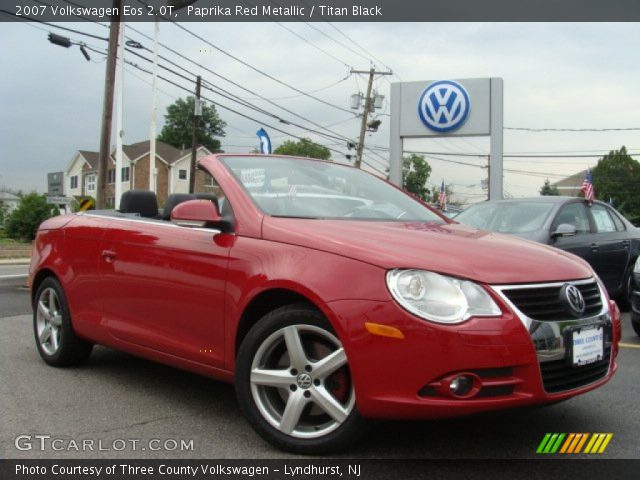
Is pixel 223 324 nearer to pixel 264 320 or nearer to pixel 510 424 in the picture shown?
pixel 264 320

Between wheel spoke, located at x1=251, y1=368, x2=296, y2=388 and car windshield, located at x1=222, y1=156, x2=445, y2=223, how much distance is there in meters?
0.86

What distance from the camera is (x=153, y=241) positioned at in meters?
3.93

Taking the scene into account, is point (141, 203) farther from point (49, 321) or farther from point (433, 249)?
point (433, 249)

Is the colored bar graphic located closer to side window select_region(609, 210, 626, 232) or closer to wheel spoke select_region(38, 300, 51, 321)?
wheel spoke select_region(38, 300, 51, 321)

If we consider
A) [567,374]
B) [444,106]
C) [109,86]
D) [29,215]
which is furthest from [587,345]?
[29,215]

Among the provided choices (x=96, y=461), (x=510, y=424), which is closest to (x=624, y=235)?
(x=510, y=424)

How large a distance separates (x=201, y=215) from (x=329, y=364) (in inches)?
44.1

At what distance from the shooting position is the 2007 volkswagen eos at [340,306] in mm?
2721

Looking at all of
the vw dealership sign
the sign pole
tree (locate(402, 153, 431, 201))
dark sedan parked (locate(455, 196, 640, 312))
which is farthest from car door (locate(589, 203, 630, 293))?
tree (locate(402, 153, 431, 201))

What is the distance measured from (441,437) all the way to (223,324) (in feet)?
4.21

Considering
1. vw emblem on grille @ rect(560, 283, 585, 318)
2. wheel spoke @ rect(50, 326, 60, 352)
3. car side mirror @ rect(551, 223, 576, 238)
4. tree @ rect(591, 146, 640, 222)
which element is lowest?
wheel spoke @ rect(50, 326, 60, 352)

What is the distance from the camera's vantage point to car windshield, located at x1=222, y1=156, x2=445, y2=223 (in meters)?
3.67

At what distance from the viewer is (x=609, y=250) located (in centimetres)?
823

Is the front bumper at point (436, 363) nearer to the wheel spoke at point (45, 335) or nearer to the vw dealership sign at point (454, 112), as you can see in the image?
the wheel spoke at point (45, 335)
